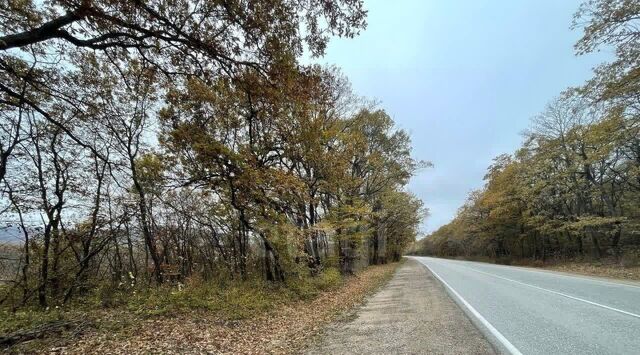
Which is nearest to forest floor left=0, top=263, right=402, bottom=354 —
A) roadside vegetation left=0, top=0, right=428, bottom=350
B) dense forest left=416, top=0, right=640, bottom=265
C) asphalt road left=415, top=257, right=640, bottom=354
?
roadside vegetation left=0, top=0, right=428, bottom=350

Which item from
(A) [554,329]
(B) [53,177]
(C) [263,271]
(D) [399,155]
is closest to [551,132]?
(D) [399,155]

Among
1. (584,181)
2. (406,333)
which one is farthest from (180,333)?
(584,181)

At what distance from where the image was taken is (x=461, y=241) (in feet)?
218

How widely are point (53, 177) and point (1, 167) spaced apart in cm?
286

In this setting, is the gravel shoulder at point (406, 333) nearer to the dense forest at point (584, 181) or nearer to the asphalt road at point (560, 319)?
the asphalt road at point (560, 319)

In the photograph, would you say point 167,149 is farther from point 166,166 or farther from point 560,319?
point 560,319

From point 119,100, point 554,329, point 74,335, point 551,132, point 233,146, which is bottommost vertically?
point 554,329

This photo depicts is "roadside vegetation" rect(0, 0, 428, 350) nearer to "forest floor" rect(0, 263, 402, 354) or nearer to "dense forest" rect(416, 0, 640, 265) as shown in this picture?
"forest floor" rect(0, 263, 402, 354)

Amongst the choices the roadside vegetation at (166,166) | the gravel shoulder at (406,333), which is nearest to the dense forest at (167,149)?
the roadside vegetation at (166,166)

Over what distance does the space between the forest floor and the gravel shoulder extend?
70cm

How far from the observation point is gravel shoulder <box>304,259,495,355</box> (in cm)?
613

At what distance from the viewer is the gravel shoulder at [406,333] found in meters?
6.13

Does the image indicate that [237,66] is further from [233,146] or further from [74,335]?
[233,146]

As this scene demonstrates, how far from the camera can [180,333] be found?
319 inches
